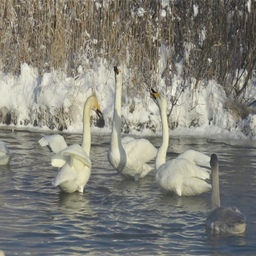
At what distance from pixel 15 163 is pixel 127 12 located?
16.4 ft

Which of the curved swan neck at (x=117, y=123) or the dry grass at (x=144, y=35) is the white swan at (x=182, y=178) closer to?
the curved swan neck at (x=117, y=123)

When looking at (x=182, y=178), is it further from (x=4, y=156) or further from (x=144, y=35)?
(x=144, y=35)

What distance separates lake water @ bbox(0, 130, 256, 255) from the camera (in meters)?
7.21

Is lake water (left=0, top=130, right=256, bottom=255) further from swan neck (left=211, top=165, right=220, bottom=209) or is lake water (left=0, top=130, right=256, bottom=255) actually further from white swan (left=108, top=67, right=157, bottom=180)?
swan neck (left=211, top=165, right=220, bottom=209)

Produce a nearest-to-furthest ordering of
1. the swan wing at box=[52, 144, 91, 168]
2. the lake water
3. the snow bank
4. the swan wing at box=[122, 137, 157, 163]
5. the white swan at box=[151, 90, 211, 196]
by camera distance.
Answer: the lake water
the swan wing at box=[52, 144, 91, 168]
the white swan at box=[151, 90, 211, 196]
the swan wing at box=[122, 137, 157, 163]
the snow bank

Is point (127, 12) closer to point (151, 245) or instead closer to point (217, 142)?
point (217, 142)

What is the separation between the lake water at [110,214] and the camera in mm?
7211

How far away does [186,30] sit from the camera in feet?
50.1

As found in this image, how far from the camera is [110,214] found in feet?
27.7

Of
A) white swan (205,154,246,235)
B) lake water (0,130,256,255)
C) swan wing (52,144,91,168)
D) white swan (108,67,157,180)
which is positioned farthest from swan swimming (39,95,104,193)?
white swan (205,154,246,235)

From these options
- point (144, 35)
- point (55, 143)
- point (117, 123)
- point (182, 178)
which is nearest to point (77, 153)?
point (182, 178)

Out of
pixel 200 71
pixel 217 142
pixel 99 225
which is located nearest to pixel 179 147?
pixel 217 142

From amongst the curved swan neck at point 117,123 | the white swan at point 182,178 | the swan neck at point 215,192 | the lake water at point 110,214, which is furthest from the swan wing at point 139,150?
the swan neck at point 215,192

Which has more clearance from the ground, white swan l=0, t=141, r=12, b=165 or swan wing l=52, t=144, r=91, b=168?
swan wing l=52, t=144, r=91, b=168
